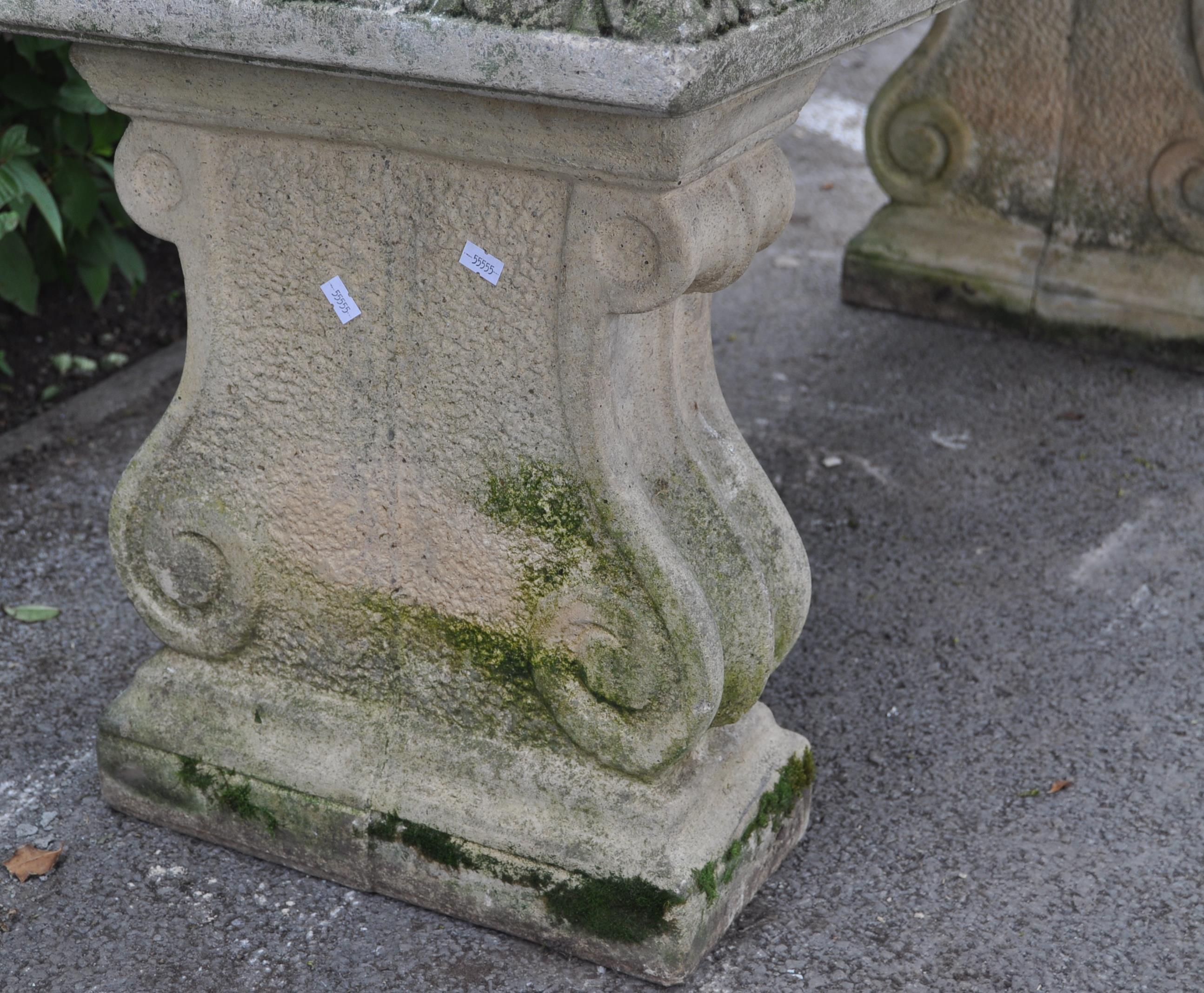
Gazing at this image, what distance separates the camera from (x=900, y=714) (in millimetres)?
2961

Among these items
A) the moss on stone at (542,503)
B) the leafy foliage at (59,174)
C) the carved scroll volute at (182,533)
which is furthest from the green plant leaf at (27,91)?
the moss on stone at (542,503)

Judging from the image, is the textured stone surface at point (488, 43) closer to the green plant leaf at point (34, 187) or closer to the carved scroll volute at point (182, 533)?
the carved scroll volute at point (182, 533)

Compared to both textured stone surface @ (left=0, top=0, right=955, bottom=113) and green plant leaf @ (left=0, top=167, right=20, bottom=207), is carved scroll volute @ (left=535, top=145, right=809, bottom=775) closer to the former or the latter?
textured stone surface @ (left=0, top=0, right=955, bottom=113)

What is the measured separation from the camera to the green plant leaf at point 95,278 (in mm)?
4102

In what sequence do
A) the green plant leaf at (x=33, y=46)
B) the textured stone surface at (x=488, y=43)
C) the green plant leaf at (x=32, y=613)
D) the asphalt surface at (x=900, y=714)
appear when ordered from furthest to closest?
the green plant leaf at (x=33, y=46)
the green plant leaf at (x=32, y=613)
the asphalt surface at (x=900, y=714)
the textured stone surface at (x=488, y=43)

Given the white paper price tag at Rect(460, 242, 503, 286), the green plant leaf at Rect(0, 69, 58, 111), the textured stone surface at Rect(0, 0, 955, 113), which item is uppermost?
the textured stone surface at Rect(0, 0, 955, 113)

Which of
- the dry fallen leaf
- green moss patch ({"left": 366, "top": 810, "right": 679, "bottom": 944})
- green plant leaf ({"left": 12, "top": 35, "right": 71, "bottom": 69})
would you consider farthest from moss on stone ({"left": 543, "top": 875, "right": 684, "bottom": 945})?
green plant leaf ({"left": 12, "top": 35, "right": 71, "bottom": 69})

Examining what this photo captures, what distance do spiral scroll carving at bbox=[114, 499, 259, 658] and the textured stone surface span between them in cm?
81

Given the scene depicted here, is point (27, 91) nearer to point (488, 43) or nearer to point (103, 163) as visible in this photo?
point (103, 163)

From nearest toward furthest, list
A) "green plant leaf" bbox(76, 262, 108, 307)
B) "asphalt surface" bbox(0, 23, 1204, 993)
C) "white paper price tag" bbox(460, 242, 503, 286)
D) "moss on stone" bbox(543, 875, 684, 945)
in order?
"white paper price tag" bbox(460, 242, 503, 286) → "moss on stone" bbox(543, 875, 684, 945) → "asphalt surface" bbox(0, 23, 1204, 993) → "green plant leaf" bbox(76, 262, 108, 307)

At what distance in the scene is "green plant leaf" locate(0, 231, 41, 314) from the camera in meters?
3.75

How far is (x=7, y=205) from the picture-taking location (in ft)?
12.1

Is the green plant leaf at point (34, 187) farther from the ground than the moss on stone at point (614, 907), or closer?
farther from the ground

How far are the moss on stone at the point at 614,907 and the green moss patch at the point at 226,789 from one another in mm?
527
